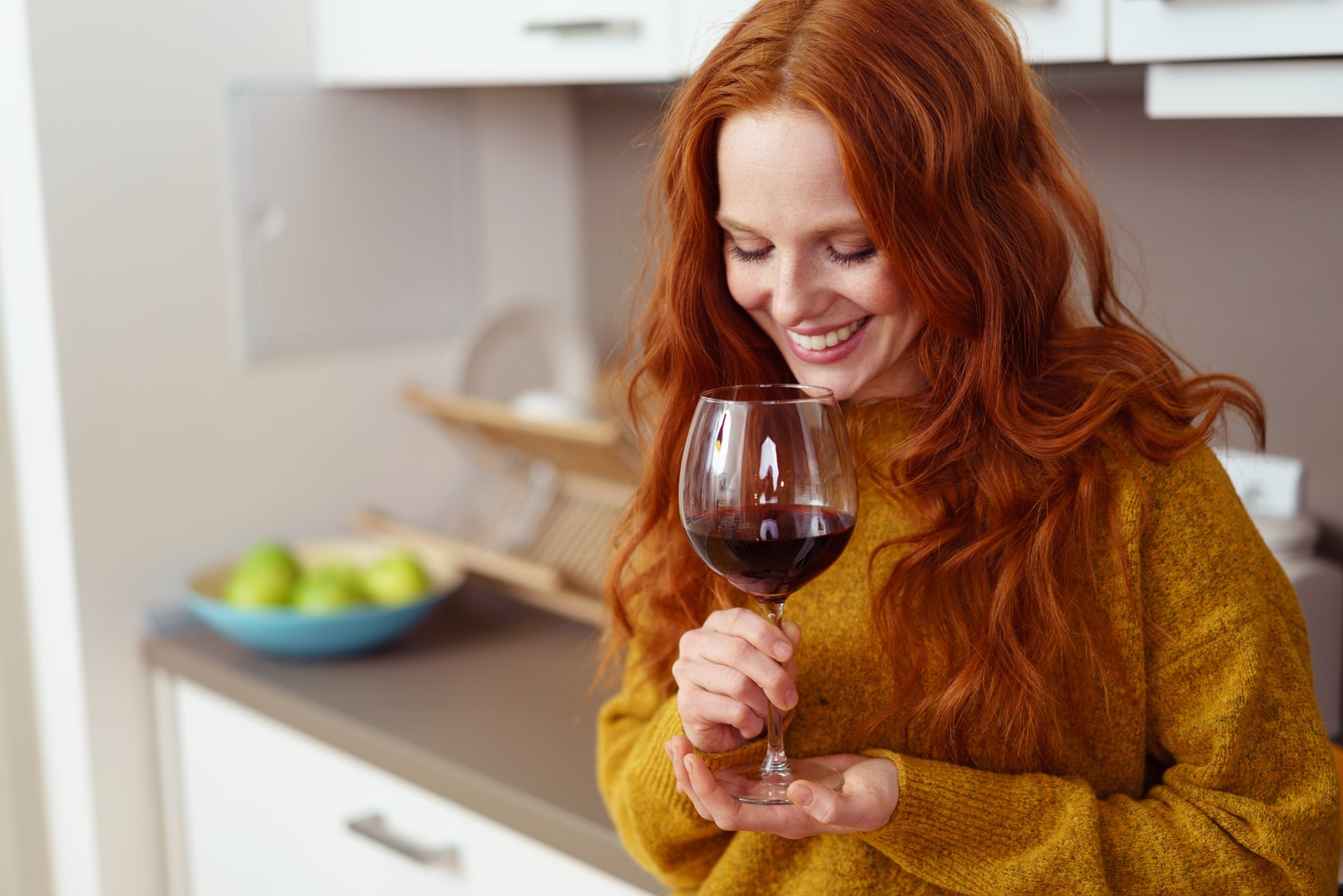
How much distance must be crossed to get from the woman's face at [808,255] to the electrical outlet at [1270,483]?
62 cm

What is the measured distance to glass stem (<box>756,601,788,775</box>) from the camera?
2.86 ft

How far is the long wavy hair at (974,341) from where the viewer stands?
0.89 metres

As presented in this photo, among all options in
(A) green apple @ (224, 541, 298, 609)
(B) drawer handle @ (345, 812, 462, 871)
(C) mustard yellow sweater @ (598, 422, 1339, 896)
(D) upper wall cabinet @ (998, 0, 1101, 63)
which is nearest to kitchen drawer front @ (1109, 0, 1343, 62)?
(D) upper wall cabinet @ (998, 0, 1101, 63)

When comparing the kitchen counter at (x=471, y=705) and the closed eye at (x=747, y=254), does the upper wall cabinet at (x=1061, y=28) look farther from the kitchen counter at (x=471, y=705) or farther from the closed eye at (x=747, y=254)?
the kitchen counter at (x=471, y=705)

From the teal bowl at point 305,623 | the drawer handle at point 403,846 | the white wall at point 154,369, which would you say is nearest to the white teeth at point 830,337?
the drawer handle at point 403,846

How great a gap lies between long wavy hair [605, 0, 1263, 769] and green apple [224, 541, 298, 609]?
2.95 feet

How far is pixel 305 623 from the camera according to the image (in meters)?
1.69

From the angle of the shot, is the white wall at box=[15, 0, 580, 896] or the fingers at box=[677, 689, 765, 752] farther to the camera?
the white wall at box=[15, 0, 580, 896]

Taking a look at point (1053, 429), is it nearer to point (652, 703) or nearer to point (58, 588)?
point (652, 703)

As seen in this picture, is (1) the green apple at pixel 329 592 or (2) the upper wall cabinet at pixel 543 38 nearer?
(2) the upper wall cabinet at pixel 543 38

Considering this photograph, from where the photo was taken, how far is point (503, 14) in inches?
64.1

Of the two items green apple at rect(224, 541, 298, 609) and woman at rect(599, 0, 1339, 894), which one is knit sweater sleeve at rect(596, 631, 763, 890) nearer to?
woman at rect(599, 0, 1339, 894)

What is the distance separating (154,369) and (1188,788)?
132cm

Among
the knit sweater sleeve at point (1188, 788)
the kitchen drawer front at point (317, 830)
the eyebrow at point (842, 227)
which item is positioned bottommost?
the kitchen drawer front at point (317, 830)
